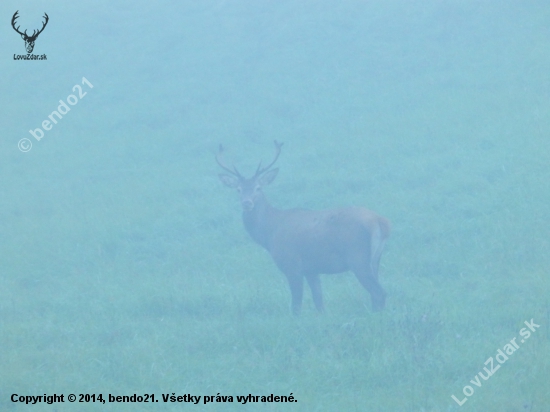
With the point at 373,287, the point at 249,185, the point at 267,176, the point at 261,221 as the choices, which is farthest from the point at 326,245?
the point at 267,176

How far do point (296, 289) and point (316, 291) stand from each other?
0.25 meters

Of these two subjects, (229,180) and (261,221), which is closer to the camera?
(261,221)

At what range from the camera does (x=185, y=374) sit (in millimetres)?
7227

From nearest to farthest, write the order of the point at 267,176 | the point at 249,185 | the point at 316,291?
the point at 316,291, the point at 249,185, the point at 267,176

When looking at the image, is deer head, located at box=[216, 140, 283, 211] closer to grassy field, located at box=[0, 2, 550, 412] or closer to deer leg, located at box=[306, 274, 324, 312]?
grassy field, located at box=[0, 2, 550, 412]

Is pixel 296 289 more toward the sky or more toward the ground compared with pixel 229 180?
more toward the ground

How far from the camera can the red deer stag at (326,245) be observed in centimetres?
893

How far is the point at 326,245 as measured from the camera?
362 inches

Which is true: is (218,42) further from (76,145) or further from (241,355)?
(241,355)

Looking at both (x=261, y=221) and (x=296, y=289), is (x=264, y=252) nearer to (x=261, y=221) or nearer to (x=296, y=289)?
(x=261, y=221)

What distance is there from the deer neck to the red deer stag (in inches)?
1.1

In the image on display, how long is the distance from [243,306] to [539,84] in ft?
34.1

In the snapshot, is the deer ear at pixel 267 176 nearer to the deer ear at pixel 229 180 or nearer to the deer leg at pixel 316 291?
the deer ear at pixel 229 180

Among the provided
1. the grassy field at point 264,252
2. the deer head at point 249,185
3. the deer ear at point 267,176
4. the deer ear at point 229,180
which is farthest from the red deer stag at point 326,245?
the deer ear at point 229,180
